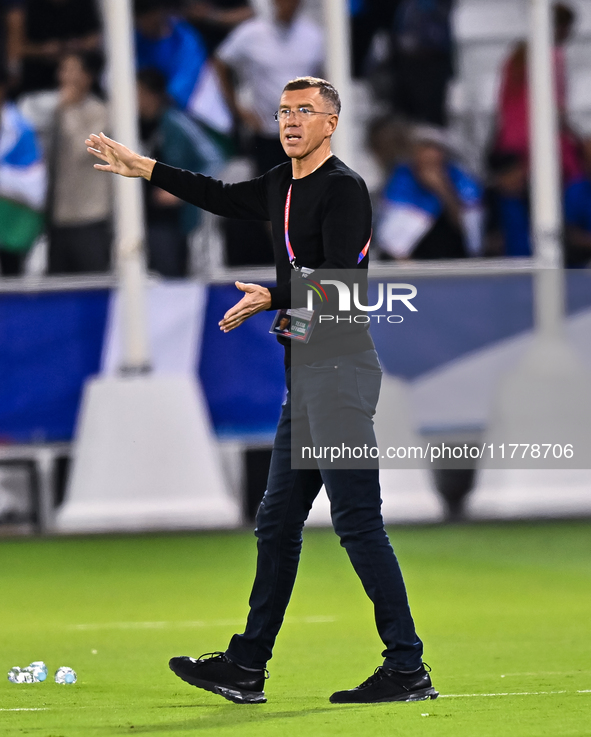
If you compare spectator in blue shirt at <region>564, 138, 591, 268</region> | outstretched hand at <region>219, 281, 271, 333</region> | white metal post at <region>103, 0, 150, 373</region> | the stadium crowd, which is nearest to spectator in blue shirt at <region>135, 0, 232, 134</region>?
the stadium crowd

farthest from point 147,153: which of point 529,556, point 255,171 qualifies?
point 529,556

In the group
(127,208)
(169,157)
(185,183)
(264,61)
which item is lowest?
(185,183)

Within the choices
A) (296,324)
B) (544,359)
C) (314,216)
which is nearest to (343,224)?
(314,216)

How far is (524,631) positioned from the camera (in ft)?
19.4

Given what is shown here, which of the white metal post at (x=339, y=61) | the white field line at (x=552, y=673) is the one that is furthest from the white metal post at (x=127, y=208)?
the white field line at (x=552, y=673)

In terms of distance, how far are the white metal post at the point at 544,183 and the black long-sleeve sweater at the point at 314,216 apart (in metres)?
6.55

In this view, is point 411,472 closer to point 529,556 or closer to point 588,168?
point 529,556

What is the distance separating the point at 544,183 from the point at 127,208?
3.17 m

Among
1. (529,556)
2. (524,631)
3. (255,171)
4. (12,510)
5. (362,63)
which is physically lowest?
(524,631)

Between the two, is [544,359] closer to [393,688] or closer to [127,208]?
[127,208]

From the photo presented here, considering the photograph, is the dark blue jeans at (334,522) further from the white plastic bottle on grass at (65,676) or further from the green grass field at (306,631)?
the white plastic bottle on grass at (65,676)

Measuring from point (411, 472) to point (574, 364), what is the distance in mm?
1574

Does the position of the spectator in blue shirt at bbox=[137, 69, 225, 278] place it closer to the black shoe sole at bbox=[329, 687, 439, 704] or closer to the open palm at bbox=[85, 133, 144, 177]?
the open palm at bbox=[85, 133, 144, 177]

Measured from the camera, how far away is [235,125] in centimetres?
1181
